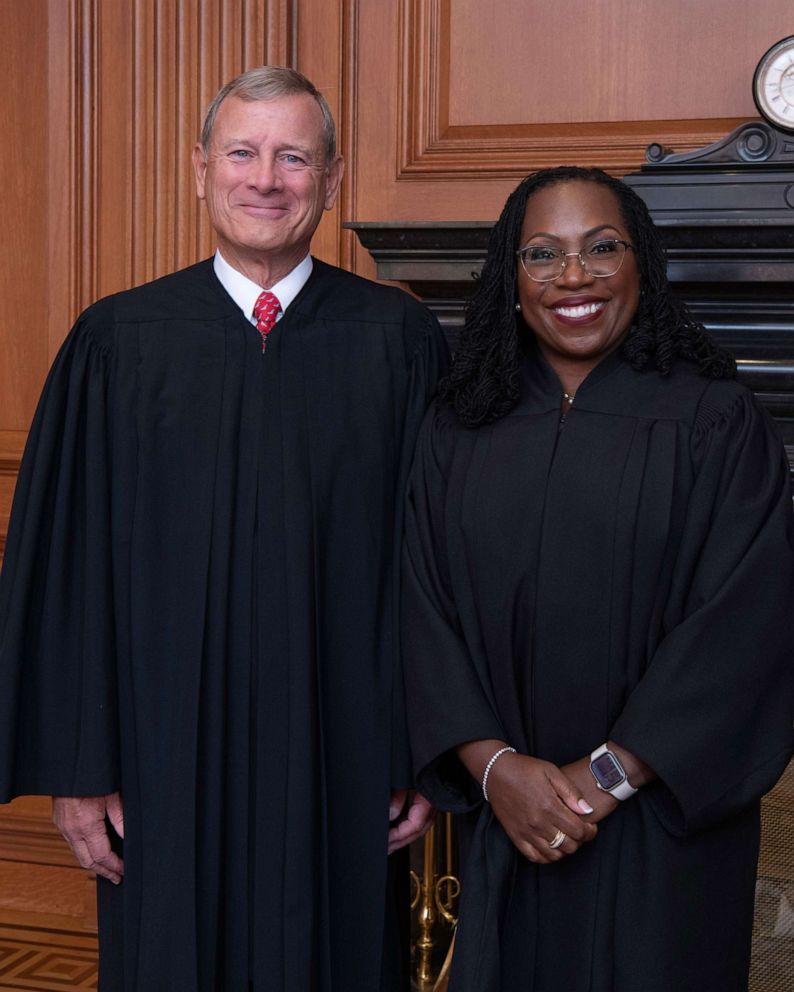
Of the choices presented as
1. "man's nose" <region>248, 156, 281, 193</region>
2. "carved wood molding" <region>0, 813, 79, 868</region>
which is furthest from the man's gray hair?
"carved wood molding" <region>0, 813, 79, 868</region>

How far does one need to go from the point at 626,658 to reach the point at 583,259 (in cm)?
65

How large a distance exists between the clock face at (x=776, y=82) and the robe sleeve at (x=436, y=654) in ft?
3.58

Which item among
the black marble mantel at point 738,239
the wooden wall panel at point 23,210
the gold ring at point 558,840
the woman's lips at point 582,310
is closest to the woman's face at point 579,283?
the woman's lips at point 582,310

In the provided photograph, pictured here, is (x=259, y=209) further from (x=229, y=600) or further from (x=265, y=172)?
(x=229, y=600)

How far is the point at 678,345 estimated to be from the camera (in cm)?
211

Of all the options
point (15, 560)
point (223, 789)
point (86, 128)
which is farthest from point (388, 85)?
point (223, 789)

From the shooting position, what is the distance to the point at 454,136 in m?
3.29

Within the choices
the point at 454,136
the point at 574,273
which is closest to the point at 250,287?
the point at 574,273

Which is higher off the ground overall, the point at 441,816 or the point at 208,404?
the point at 208,404

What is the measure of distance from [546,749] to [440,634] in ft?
0.84

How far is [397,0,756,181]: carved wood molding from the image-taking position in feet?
10.3

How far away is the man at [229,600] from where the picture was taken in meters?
2.20

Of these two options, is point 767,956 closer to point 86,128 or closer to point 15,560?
point 15,560

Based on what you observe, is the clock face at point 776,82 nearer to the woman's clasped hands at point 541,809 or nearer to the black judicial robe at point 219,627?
the black judicial robe at point 219,627
